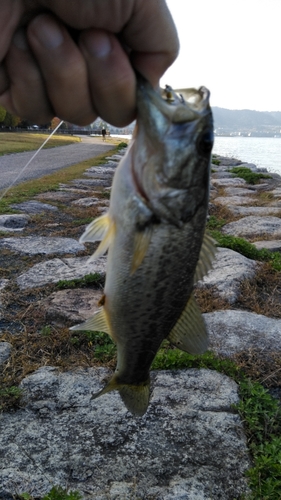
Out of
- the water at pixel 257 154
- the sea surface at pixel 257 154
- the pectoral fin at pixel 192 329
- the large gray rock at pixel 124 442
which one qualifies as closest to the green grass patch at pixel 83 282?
the large gray rock at pixel 124 442

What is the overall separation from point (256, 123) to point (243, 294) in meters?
206

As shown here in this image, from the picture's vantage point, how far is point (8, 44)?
2.01m

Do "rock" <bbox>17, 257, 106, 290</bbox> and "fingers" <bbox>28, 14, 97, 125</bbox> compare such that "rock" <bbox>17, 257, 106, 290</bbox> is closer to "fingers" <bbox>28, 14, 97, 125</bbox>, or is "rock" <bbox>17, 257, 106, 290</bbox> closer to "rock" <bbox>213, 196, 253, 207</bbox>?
"fingers" <bbox>28, 14, 97, 125</bbox>

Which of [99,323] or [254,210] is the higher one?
[99,323]

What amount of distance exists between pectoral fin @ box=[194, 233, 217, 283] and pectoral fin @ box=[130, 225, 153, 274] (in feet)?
1.18

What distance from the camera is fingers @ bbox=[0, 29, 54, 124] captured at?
2029mm

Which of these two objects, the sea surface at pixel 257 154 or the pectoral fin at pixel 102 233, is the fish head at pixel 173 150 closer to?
the pectoral fin at pixel 102 233

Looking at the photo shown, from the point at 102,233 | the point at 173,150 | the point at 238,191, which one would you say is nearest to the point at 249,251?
the point at 102,233

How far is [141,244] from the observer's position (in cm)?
215

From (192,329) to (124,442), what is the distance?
117 cm

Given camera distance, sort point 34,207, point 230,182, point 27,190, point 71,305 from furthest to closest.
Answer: point 230,182 → point 27,190 → point 34,207 → point 71,305

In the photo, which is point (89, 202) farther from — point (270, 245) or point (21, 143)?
point (21, 143)

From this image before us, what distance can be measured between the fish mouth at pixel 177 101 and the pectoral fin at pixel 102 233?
1.89 ft

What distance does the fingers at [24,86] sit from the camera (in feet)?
6.66
